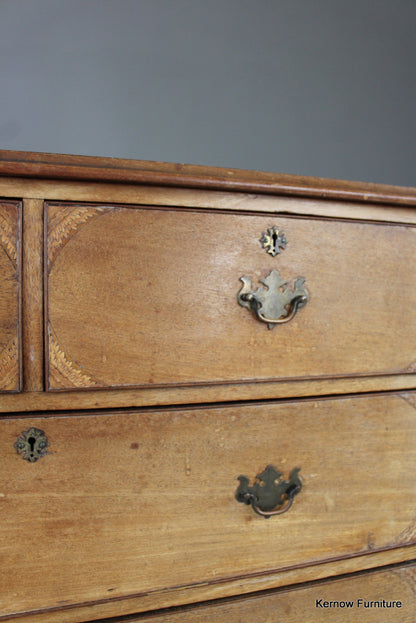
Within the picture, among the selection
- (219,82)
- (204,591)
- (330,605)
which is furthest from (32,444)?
(219,82)

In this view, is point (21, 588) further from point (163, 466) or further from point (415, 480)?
point (415, 480)

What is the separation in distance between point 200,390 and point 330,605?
0.38 meters

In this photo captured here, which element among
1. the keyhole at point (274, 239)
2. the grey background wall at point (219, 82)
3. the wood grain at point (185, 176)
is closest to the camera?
the wood grain at point (185, 176)

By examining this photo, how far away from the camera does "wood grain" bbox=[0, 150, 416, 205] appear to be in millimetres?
584

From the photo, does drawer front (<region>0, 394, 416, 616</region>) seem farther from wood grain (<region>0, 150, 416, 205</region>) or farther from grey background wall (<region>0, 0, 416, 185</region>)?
grey background wall (<region>0, 0, 416, 185</region>)

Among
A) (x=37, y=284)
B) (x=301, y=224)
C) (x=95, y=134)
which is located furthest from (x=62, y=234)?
(x=95, y=134)

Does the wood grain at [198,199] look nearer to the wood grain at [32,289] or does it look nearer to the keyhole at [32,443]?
the wood grain at [32,289]

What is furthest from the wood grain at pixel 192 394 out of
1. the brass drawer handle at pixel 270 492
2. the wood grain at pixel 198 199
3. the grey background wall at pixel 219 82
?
the grey background wall at pixel 219 82

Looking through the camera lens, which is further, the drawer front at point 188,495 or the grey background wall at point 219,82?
the grey background wall at point 219,82

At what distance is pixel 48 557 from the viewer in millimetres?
625

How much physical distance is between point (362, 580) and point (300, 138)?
121 centimetres

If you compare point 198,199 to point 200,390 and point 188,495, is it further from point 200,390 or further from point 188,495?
point 188,495

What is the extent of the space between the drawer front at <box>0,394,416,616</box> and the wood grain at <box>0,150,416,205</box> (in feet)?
0.92

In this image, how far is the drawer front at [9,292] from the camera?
1.95 ft
